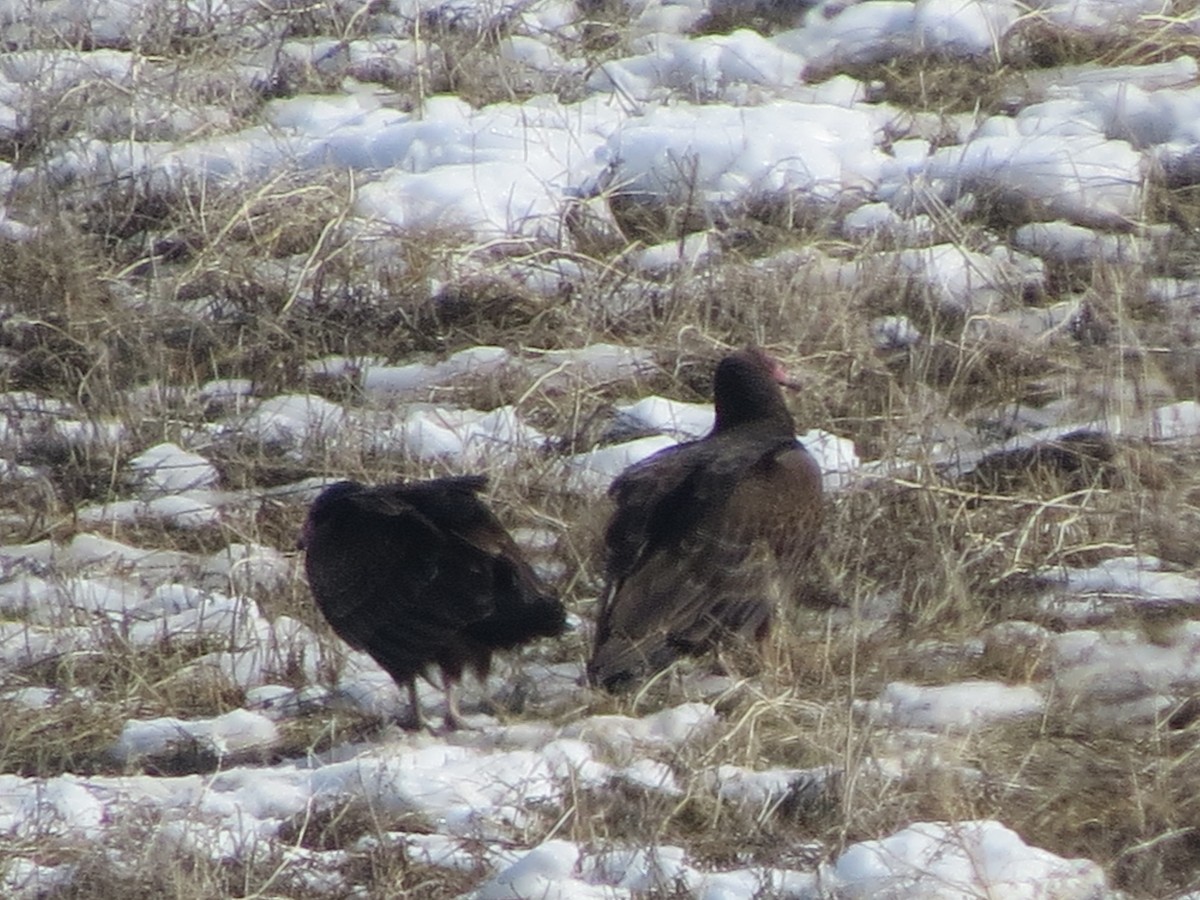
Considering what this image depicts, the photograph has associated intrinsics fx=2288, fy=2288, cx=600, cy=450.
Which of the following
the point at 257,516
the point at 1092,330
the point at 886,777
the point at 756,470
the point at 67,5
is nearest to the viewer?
the point at 886,777

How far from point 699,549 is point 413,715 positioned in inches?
33.6

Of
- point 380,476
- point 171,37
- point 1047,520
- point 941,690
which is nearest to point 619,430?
point 380,476

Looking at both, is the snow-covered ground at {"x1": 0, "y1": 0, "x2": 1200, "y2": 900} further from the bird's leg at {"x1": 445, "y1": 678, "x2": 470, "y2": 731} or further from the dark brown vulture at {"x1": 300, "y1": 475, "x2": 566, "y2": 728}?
the dark brown vulture at {"x1": 300, "y1": 475, "x2": 566, "y2": 728}

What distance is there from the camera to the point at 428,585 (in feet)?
18.4

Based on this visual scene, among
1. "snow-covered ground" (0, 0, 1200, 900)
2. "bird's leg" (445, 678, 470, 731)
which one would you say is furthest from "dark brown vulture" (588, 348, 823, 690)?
"bird's leg" (445, 678, 470, 731)

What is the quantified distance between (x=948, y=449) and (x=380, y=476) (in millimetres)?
1714

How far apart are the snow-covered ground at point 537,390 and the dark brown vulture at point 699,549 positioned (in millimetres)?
155

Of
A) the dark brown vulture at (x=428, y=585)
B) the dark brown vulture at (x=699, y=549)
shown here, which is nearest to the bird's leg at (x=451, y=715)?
the dark brown vulture at (x=428, y=585)

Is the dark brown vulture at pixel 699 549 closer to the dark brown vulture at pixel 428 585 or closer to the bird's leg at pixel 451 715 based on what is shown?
the dark brown vulture at pixel 428 585

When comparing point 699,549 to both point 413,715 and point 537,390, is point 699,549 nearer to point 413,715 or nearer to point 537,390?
point 413,715

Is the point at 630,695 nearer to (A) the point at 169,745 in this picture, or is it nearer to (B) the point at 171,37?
(A) the point at 169,745

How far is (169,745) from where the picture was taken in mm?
5469

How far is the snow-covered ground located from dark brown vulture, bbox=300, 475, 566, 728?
0.21 metres

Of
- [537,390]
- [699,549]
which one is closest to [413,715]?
[699,549]
